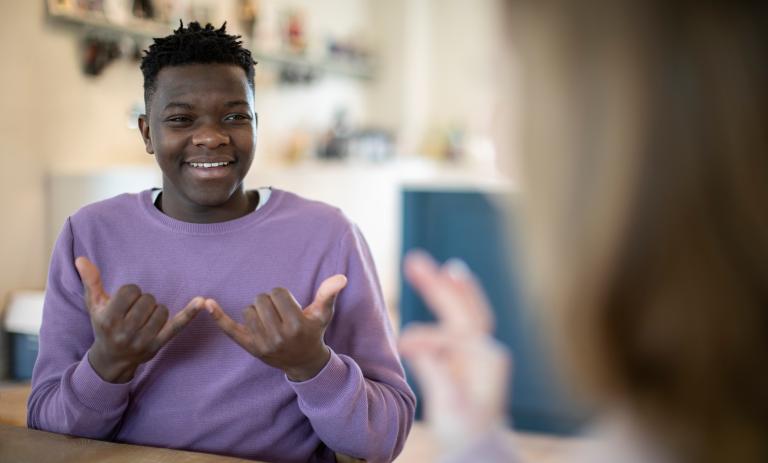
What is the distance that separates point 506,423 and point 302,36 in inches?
187

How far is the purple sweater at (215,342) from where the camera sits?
1162mm

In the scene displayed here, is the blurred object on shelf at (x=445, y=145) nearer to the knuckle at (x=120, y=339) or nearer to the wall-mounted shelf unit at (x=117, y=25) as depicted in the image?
the wall-mounted shelf unit at (x=117, y=25)

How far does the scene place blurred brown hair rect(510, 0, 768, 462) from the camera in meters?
0.45

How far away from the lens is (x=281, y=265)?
1.25 meters

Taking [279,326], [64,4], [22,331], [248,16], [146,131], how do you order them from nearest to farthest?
1. [279,326]
2. [146,131]
3. [22,331]
4. [64,4]
5. [248,16]

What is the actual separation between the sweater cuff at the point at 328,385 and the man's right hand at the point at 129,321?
16 cm

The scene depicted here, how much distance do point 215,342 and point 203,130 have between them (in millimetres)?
307

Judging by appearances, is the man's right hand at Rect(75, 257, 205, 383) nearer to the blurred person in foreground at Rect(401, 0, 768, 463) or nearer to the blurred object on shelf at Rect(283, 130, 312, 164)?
the blurred person in foreground at Rect(401, 0, 768, 463)

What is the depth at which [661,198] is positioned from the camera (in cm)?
45

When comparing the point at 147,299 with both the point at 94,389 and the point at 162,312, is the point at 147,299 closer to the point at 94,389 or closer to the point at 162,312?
the point at 162,312

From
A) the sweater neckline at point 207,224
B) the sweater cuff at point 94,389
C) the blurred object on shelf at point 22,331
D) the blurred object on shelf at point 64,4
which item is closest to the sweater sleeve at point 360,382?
the sweater neckline at point 207,224

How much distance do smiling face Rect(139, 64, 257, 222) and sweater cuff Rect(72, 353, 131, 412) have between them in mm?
288

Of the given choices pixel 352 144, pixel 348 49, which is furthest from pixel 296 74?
pixel 348 49

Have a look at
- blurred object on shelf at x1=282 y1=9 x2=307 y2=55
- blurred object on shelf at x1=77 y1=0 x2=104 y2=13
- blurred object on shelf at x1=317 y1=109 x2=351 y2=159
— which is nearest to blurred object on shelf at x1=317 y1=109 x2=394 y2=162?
blurred object on shelf at x1=317 y1=109 x2=351 y2=159
